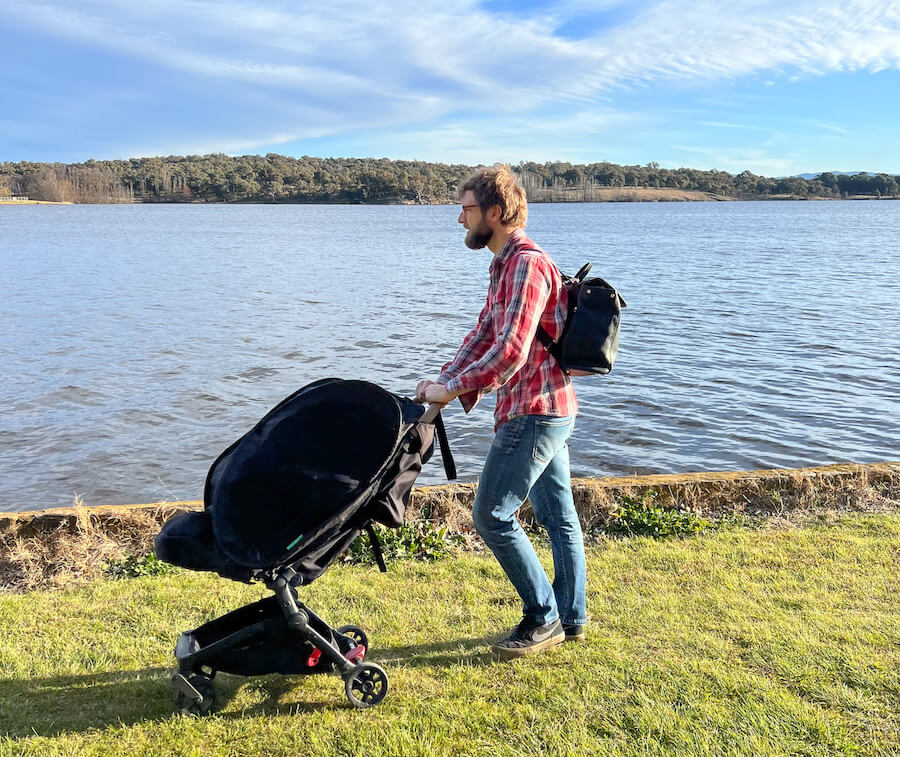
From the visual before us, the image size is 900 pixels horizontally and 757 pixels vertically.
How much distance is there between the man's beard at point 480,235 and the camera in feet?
11.5

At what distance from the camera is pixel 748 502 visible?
5758 mm

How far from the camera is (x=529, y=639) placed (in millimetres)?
3721

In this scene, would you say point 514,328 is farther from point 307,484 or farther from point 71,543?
point 71,543

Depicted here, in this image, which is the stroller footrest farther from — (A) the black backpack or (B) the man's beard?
(B) the man's beard

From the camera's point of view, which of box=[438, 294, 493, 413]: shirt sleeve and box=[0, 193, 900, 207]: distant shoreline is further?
box=[0, 193, 900, 207]: distant shoreline

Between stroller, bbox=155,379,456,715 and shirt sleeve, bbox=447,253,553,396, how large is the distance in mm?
226

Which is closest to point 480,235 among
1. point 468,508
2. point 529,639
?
point 529,639

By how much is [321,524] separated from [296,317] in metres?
17.0

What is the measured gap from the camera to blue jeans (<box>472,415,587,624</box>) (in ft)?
11.5

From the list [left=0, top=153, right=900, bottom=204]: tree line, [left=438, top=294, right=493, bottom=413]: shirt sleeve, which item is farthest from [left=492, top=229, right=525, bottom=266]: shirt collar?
[left=0, top=153, right=900, bottom=204]: tree line

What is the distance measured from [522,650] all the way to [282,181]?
138 metres

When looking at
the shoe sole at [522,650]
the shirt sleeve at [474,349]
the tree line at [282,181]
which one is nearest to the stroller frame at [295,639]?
the shoe sole at [522,650]

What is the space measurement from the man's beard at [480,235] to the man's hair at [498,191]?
69 millimetres

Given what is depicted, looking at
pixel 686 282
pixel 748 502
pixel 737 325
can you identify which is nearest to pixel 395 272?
pixel 686 282
